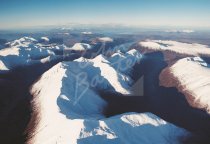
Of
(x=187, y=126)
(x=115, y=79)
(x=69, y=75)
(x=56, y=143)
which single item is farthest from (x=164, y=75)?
(x=56, y=143)

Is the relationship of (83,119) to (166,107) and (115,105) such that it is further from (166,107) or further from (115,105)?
(166,107)

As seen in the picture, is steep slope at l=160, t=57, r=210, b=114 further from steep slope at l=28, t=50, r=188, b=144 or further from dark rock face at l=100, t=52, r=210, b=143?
steep slope at l=28, t=50, r=188, b=144

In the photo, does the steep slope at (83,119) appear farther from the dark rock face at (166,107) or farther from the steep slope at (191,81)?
the steep slope at (191,81)

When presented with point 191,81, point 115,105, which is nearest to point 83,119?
point 115,105

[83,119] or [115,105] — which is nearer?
[83,119]

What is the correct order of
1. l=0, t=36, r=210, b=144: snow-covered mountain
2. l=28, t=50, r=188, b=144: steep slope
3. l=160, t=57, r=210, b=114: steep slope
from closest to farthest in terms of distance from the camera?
1. l=28, t=50, r=188, b=144: steep slope
2. l=0, t=36, r=210, b=144: snow-covered mountain
3. l=160, t=57, r=210, b=114: steep slope

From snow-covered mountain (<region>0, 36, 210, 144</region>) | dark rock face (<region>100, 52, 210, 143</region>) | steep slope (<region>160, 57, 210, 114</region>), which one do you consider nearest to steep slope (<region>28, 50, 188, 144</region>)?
snow-covered mountain (<region>0, 36, 210, 144</region>)

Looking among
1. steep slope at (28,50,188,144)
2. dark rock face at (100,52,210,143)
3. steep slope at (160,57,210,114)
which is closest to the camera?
steep slope at (28,50,188,144)

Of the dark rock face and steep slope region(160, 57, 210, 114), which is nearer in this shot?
the dark rock face

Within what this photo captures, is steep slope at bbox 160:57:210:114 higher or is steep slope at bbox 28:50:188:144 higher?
steep slope at bbox 28:50:188:144

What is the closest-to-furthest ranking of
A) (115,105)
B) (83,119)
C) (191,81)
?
(83,119)
(115,105)
(191,81)

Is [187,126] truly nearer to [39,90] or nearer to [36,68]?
[39,90]
